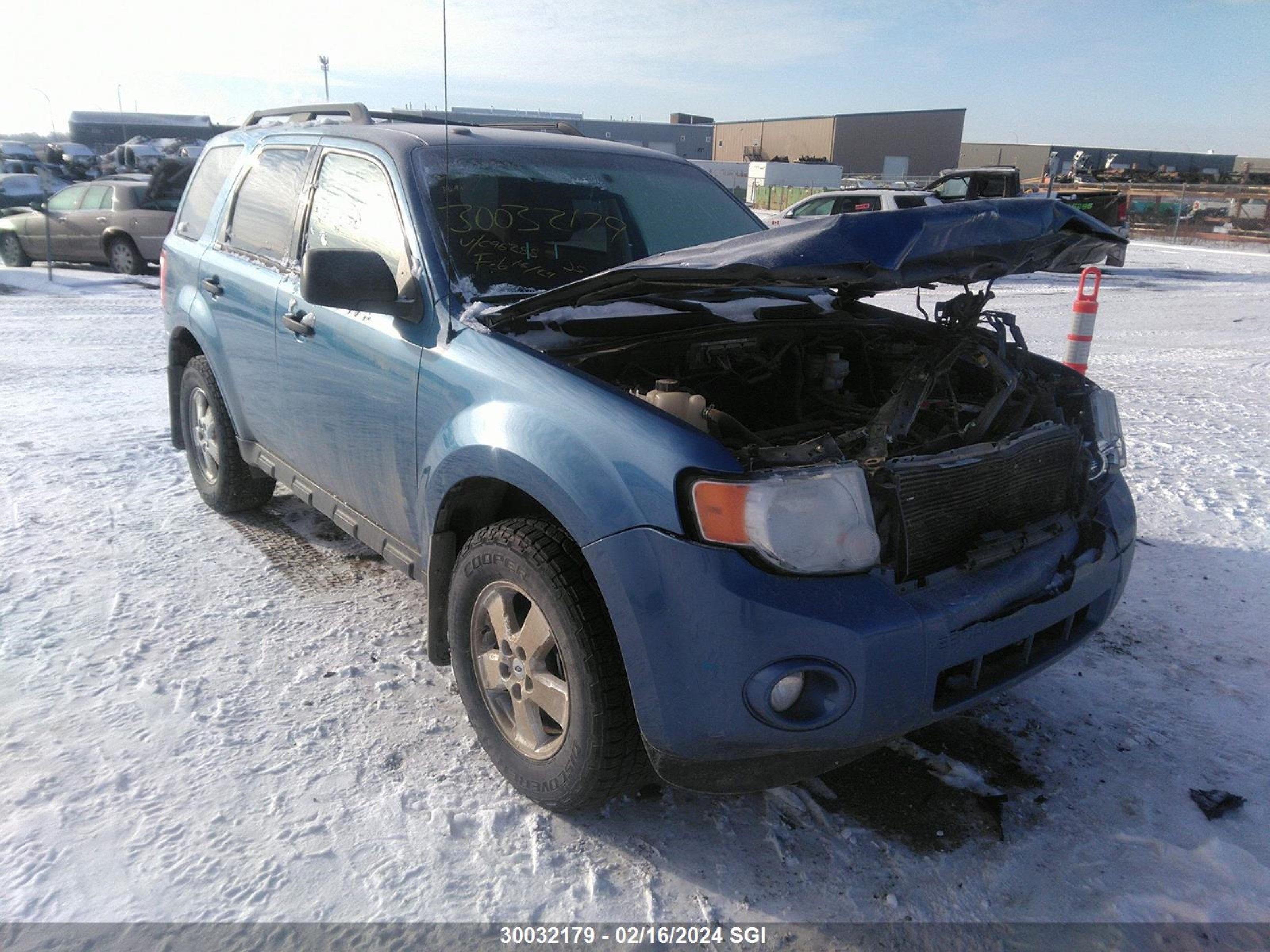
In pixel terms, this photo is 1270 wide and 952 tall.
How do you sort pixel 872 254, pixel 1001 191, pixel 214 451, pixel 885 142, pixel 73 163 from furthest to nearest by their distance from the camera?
Result: pixel 885 142 < pixel 73 163 < pixel 1001 191 < pixel 214 451 < pixel 872 254

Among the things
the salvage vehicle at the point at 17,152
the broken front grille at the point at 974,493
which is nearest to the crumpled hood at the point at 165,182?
the broken front grille at the point at 974,493

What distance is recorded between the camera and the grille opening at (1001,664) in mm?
2297

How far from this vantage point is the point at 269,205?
12.9 ft

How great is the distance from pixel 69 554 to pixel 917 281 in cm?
380

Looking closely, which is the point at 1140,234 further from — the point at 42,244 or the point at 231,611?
the point at 231,611

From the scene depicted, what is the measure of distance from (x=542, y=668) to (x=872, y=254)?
1.39 meters

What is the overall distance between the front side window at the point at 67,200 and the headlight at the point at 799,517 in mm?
15050

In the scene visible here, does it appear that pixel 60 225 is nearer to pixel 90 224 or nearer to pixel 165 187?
pixel 90 224

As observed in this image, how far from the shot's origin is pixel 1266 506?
485 centimetres

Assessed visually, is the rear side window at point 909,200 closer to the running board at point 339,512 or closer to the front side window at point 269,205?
the front side window at point 269,205

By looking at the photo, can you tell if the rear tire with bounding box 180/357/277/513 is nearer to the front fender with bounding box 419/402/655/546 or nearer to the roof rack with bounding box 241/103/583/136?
the roof rack with bounding box 241/103/583/136

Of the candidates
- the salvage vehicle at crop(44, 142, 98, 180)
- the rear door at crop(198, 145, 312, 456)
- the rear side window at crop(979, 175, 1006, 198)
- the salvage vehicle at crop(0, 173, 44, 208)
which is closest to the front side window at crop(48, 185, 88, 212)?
the salvage vehicle at crop(0, 173, 44, 208)

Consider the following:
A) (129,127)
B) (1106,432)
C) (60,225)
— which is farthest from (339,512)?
(129,127)

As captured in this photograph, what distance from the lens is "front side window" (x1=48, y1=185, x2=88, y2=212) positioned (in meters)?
13.7
